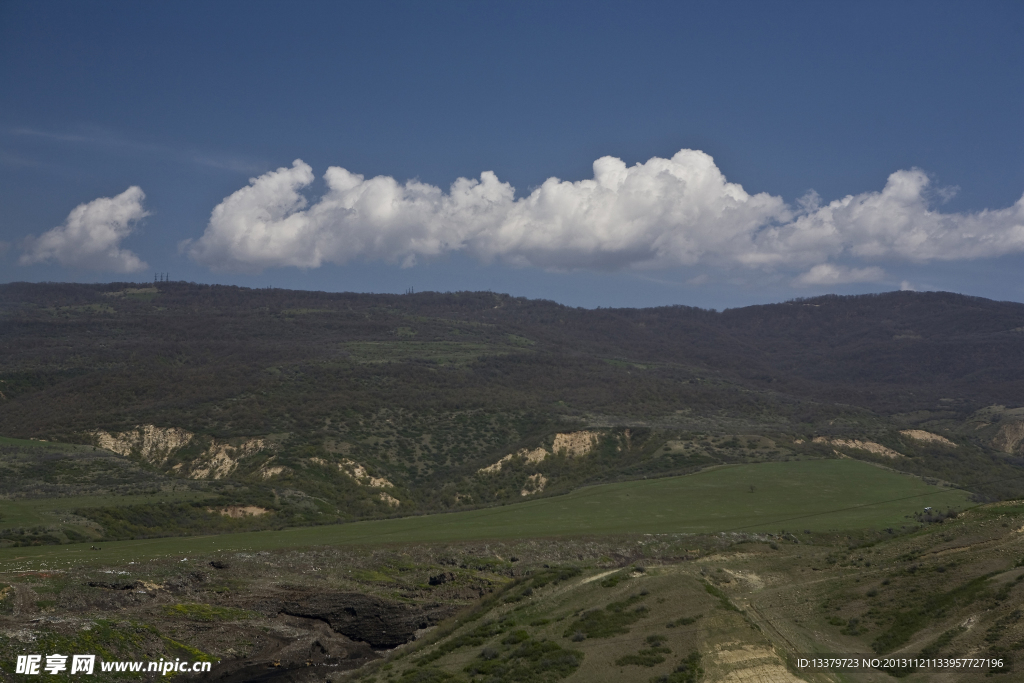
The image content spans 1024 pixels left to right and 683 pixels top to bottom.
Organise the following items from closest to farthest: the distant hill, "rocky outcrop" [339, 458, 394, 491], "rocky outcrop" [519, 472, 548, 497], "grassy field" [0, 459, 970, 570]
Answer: "grassy field" [0, 459, 970, 570] < "rocky outcrop" [339, 458, 394, 491] < the distant hill < "rocky outcrop" [519, 472, 548, 497]

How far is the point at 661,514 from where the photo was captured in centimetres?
6512

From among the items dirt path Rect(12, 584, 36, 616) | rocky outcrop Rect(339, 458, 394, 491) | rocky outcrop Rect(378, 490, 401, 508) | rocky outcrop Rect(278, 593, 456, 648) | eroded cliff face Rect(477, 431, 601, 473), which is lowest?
rocky outcrop Rect(378, 490, 401, 508)

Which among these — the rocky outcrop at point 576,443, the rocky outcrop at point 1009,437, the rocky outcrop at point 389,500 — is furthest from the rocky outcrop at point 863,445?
the rocky outcrop at point 389,500

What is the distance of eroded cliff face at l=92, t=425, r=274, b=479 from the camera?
305ft

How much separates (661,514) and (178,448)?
2509 inches

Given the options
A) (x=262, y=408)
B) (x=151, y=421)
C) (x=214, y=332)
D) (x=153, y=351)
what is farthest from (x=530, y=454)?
(x=214, y=332)

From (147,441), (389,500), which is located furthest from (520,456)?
(147,441)

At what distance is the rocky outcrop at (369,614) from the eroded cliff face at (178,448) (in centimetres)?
5773

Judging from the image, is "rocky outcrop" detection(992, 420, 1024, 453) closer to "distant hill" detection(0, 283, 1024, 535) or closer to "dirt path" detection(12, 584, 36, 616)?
"distant hill" detection(0, 283, 1024, 535)

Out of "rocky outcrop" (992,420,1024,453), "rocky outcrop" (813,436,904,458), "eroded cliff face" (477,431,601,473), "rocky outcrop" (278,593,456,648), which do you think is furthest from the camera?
"rocky outcrop" (992,420,1024,453)

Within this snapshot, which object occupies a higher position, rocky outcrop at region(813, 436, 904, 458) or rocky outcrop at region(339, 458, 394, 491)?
rocky outcrop at region(813, 436, 904, 458)

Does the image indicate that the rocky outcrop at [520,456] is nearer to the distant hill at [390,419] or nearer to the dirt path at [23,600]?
the distant hill at [390,419]

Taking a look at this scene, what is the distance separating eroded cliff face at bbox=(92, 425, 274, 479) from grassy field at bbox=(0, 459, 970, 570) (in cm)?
3343

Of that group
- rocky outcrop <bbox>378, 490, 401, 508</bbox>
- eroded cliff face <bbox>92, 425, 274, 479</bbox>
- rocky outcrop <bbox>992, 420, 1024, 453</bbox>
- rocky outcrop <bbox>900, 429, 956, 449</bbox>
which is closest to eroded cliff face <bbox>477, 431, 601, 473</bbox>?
rocky outcrop <bbox>378, 490, 401, 508</bbox>
